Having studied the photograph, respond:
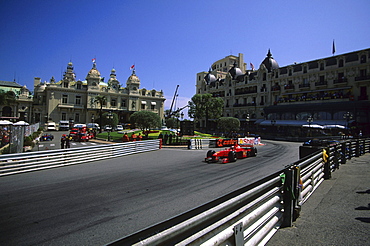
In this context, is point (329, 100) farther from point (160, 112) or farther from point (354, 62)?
point (160, 112)

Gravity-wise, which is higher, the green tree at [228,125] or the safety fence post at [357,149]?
the green tree at [228,125]

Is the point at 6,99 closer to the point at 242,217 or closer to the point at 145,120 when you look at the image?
the point at 145,120

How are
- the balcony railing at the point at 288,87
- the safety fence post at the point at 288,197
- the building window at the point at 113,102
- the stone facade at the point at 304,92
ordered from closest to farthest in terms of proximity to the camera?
1. the safety fence post at the point at 288,197
2. the stone facade at the point at 304,92
3. the balcony railing at the point at 288,87
4. the building window at the point at 113,102

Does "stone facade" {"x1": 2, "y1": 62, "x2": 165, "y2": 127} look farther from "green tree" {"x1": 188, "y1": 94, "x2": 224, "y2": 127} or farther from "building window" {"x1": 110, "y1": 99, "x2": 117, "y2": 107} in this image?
"green tree" {"x1": 188, "y1": 94, "x2": 224, "y2": 127}

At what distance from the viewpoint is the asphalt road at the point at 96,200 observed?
15.9ft

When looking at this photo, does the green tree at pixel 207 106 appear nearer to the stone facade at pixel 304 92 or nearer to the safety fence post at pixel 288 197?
the stone facade at pixel 304 92

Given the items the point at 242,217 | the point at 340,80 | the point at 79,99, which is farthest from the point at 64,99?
the point at 242,217

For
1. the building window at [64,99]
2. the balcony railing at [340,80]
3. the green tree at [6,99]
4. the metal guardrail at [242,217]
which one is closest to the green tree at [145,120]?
the metal guardrail at [242,217]

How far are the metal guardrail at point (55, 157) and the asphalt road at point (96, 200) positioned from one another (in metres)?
0.59

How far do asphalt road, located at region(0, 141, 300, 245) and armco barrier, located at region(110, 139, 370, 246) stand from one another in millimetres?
2611

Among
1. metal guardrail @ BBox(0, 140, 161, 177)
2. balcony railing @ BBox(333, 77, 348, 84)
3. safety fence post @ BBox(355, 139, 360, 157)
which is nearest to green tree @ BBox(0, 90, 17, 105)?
metal guardrail @ BBox(0, 140, 161, 177)

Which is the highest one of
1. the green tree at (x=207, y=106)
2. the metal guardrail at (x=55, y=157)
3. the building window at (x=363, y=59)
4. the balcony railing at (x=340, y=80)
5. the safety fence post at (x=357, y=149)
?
the building window at (x=363, y=59)

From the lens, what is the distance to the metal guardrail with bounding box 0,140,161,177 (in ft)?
34.2

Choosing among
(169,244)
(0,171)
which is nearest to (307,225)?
(169,244)
